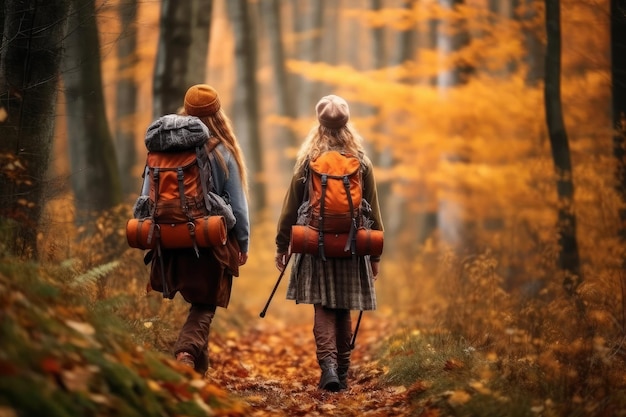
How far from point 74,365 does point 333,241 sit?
Answer: 9.88 ft

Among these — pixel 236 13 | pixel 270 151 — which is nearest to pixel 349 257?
pixel 236 13

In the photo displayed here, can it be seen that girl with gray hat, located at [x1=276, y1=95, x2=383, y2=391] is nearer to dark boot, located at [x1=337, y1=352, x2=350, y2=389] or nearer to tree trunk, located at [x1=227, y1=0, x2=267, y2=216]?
dark boot, located at [x1=337, y1=352, x2=350, y2=389]

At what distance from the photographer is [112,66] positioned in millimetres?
21625

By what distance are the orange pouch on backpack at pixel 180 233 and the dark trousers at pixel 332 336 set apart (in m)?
1.32

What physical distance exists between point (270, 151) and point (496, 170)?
91.8 feet

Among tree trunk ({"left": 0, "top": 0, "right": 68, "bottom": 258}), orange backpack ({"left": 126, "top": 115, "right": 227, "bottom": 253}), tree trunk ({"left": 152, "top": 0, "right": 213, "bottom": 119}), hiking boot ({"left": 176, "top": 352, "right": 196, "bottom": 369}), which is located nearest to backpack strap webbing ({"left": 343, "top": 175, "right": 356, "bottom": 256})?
orange backpack ({"left": 126, "top": 115, "right": 227, "bottom": 253})

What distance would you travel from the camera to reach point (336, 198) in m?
6.88

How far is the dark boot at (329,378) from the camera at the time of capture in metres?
6.93

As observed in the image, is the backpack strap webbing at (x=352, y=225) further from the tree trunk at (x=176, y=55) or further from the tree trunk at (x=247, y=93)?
the tree trunk at (x=247, y=93)

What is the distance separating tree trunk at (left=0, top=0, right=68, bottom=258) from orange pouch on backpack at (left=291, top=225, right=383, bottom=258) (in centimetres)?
200

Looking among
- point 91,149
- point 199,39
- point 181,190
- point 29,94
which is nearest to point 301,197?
point 181,190

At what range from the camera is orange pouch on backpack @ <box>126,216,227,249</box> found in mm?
6199

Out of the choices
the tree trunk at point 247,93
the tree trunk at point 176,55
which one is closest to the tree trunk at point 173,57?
the tree trunk at point 176,55

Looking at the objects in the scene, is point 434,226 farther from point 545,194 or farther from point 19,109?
point 19,109
